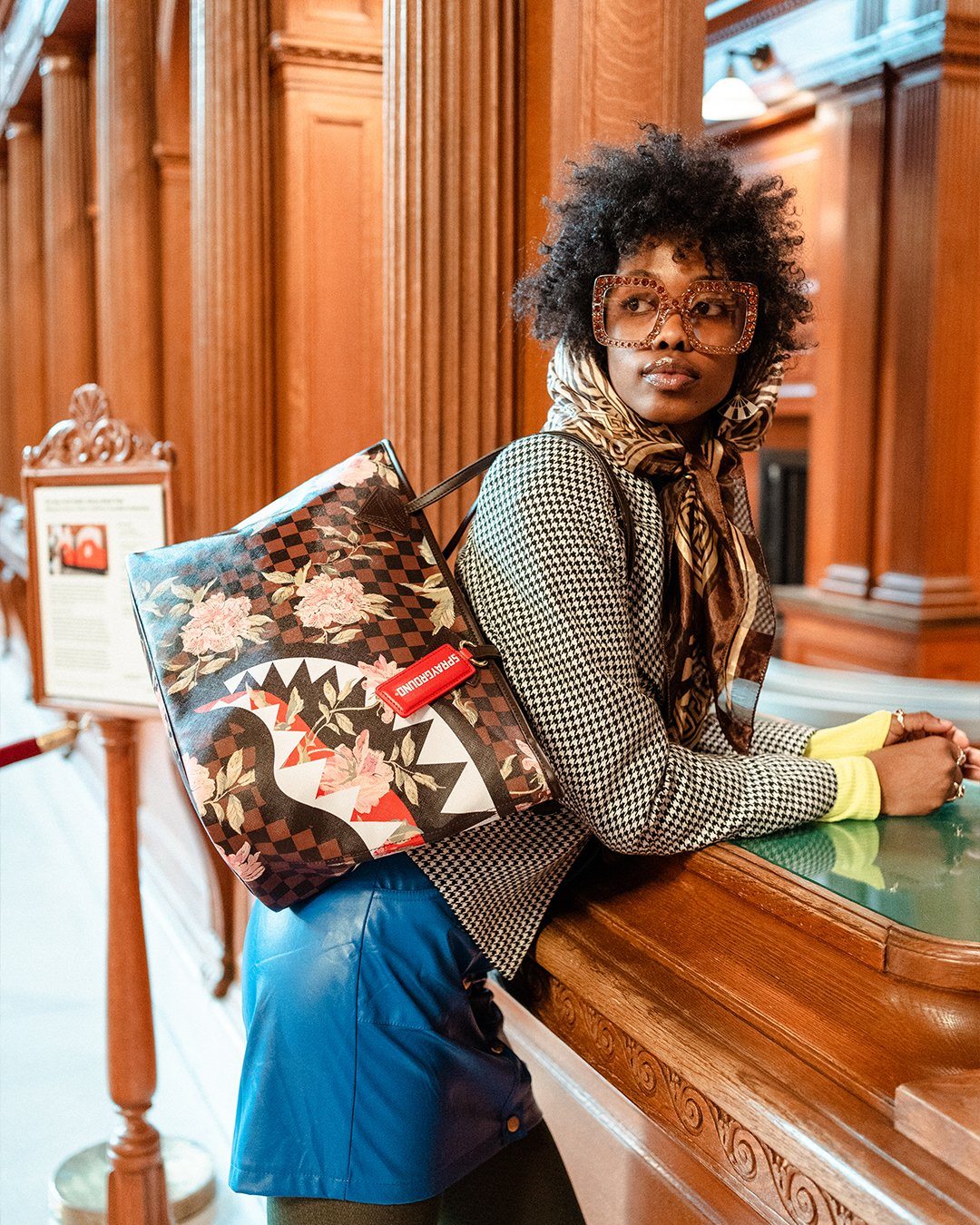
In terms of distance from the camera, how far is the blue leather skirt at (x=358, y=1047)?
1.59 meters

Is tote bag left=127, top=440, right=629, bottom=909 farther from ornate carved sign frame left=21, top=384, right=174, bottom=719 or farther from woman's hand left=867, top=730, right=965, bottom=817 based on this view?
ornate carved sign frame left=21, top=384, right=174, bottom=719

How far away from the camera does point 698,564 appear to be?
1.66 metres

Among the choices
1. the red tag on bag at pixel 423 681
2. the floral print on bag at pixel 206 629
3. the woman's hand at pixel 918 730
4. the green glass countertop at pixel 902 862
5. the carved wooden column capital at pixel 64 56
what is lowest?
the green glass countertop at pixel 902 862

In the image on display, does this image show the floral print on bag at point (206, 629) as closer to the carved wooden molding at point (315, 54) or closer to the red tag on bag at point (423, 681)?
the red tag on bag at point (423, 681)

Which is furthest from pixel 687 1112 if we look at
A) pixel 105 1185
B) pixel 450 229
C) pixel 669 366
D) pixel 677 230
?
pixel 105 1185

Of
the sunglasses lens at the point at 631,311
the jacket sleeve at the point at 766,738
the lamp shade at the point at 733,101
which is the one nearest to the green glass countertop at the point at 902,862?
the jacket sleeve at the point at 766,738

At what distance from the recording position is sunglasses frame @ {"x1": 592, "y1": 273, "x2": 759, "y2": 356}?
1.63m

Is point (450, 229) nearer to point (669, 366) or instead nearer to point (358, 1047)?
point (669, 366)

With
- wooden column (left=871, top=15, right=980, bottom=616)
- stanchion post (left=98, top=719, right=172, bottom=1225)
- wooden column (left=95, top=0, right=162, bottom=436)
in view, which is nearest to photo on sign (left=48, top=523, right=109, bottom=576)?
stanchion post (left=98, top=719, right=172, bottom=1225)

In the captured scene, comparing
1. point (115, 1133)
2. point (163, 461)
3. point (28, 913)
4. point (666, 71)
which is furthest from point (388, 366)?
point (28, 913)

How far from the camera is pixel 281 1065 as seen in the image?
64.1 inches

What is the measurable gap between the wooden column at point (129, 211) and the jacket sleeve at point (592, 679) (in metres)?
4.28

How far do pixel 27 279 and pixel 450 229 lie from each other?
8.52m

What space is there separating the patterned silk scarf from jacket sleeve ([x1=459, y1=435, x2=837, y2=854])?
4.8 inches
